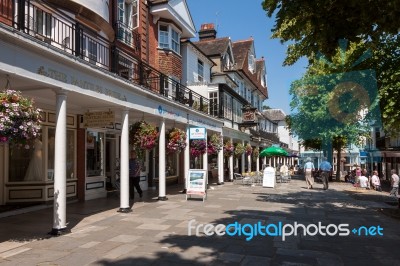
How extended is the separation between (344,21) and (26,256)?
6968mm

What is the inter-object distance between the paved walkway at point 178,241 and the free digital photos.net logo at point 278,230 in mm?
154

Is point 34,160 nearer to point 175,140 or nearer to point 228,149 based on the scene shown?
point 175,140

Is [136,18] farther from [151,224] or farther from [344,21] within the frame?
[344,21]

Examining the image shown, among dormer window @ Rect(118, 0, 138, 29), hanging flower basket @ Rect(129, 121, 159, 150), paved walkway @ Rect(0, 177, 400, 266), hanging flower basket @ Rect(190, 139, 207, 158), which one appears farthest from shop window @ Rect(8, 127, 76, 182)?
dormer window @ Rect(118, 0, 138, 29)

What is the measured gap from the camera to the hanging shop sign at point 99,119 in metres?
10.9

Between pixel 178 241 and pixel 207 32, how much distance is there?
30328 millimetres

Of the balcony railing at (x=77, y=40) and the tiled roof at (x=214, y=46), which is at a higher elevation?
the tiled roof at (x=214, y=46)

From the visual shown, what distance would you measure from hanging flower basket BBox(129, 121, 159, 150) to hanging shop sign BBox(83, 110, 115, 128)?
39.6 inches

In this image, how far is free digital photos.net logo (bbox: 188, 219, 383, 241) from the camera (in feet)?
26.1

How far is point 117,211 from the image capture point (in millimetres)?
10773

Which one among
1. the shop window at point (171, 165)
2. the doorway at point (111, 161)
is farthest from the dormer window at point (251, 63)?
the doorway at point (111, 161)

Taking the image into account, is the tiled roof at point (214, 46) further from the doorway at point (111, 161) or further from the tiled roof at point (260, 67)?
the doorway at point (111, 161)

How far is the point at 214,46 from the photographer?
31609mm

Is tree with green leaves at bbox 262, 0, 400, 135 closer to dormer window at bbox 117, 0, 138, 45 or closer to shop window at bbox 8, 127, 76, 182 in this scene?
shop window at bbox 8, 127, 76, 182
